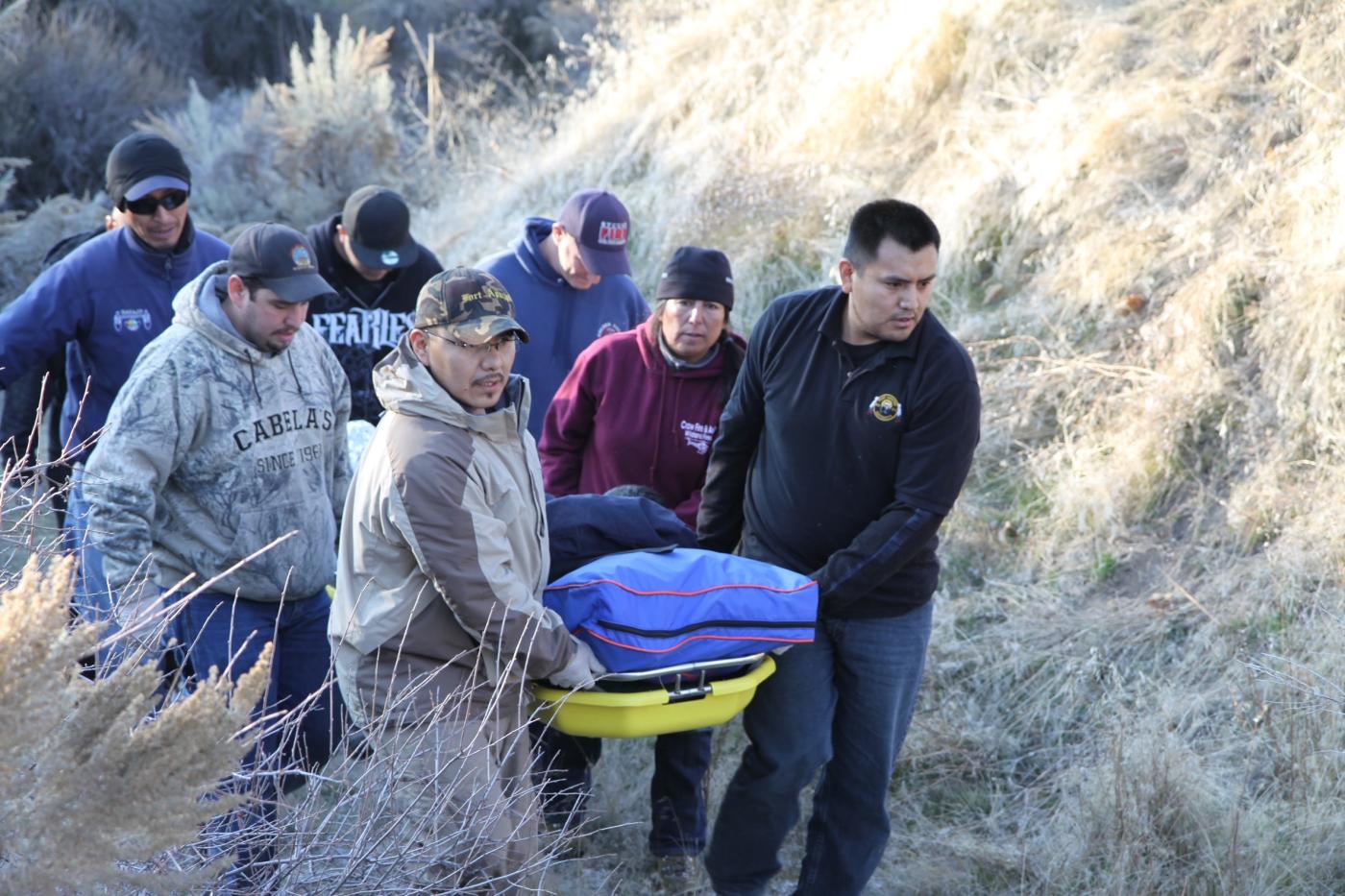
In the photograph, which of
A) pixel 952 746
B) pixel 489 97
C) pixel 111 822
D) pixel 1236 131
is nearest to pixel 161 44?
pixel 489 97

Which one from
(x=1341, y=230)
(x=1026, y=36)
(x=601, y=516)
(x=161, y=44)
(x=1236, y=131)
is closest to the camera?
(x=601, y=516)

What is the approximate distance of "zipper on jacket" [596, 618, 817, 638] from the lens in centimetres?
351

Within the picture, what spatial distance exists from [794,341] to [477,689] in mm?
1408

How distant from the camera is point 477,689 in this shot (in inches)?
141

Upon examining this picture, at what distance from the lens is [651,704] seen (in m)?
3.49

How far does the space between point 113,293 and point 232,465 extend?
136 centimetres

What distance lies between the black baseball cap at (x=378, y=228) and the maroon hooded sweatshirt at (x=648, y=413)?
110 cm

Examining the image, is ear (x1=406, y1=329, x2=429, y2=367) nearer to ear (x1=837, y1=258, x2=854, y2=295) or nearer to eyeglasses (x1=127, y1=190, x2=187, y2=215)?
ear (x1=837, y1=258, x2=854, y2=295)

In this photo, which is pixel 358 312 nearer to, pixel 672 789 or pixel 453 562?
pixel 672 789

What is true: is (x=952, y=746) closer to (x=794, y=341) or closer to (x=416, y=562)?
(x=794, y=341)

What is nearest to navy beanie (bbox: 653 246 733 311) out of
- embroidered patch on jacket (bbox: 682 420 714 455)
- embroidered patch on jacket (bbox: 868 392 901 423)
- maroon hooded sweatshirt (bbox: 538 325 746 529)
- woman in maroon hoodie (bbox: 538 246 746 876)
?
woman in maroon hoodie (bbox: 538 246 746 876)

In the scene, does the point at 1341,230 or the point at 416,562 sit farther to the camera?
the point at 1341,230

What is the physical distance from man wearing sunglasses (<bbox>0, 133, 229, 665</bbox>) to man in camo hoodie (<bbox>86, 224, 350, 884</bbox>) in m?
1.03

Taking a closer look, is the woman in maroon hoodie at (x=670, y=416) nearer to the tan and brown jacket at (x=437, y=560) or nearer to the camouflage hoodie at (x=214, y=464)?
the camouflage hoodie at (x=214, y=464)
